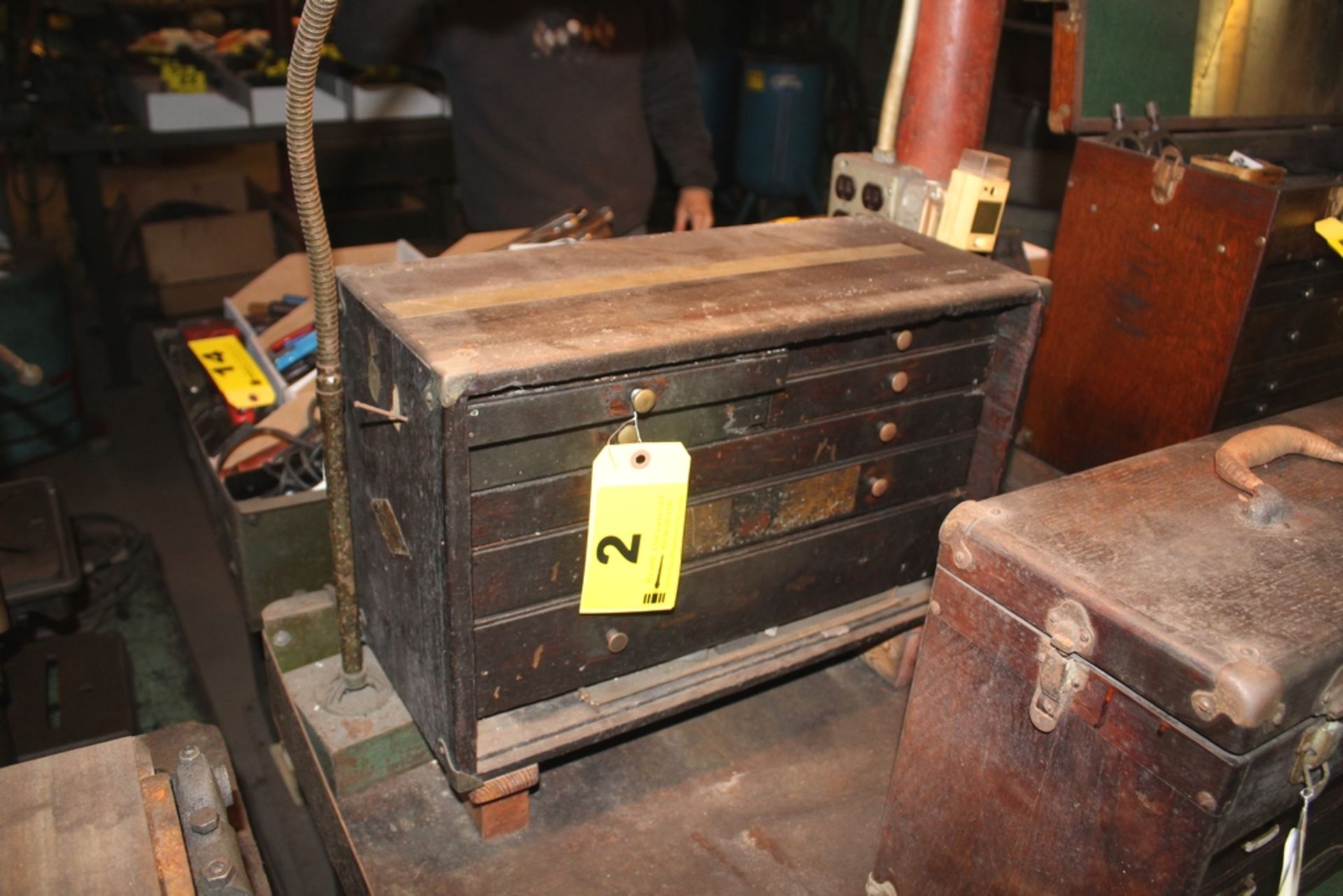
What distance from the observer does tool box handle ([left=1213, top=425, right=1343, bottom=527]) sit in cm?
105

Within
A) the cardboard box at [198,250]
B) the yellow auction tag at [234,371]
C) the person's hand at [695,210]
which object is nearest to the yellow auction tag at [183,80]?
the cardboard box at [198,250]

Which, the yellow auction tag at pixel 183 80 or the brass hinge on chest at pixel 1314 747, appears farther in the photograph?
the yellow auction tag at pixel 183 80

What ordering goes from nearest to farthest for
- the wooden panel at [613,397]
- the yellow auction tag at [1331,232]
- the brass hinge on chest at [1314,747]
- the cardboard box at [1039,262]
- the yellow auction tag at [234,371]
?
the brass hinge on chest at [1314,747], the wooden panel at [613,397], the yellow auction tag at [1331,232], the yellow auction tag at [234,371], the cardboard box at [1039,262]

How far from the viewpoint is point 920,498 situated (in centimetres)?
146

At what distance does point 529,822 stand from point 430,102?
111 inches

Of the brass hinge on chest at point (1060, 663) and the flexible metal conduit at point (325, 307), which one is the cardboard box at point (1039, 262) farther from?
the flexible metal conduit at point (325, 307)

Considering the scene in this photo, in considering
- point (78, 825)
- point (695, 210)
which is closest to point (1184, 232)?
point (695, 210)

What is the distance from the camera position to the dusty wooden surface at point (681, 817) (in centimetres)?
124

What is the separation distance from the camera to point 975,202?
1491 millimetres

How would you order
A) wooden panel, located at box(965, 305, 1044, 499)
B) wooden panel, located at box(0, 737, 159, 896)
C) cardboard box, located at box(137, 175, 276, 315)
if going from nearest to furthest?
1. wooden panel, located at box(0, 737, 159, 896)
2. wooden panel, located at box(965, 305, 1044, 499)
3. cardboard box, located at box(137, 175, 276, 315)

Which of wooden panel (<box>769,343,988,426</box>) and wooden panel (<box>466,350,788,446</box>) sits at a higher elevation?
wooden panel (<box>466,350,788,446</box>)

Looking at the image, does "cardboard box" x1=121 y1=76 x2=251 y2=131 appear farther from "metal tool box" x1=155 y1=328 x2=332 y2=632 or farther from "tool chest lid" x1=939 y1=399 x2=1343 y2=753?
"tool chest lid" x1=939 y1=399 x2=1343 y2=753

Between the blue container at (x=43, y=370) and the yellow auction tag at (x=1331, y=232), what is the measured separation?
308 centimetres

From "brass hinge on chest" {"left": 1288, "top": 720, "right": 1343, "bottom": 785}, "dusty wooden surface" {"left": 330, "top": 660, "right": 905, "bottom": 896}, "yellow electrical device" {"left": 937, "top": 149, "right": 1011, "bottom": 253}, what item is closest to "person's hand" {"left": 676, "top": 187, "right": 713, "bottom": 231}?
"yellow electrical device" {"left": 937, "top": 149, "right": 1011, "bottom": 253}
